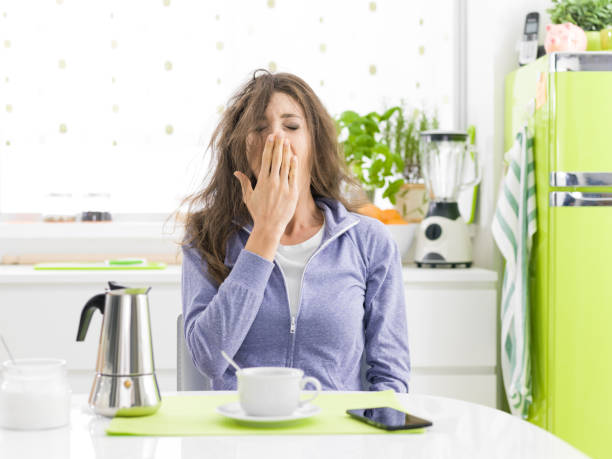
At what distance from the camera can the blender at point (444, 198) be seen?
9.52 ft

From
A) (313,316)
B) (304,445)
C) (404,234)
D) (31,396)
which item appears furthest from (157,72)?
(304,445)

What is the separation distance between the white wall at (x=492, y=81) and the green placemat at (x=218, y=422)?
5.80 ft

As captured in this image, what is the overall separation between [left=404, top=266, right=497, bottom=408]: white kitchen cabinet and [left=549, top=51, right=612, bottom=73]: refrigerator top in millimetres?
706

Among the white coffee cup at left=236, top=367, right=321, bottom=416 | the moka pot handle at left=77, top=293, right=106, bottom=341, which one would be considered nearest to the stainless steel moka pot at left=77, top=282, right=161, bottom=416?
the moka pot handle at left=77, top=293, right=106, bottom=341

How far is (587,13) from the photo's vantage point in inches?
107

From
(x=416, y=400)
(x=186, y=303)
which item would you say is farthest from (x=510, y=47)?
(x=416, y=400)

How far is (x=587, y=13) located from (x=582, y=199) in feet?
2.12

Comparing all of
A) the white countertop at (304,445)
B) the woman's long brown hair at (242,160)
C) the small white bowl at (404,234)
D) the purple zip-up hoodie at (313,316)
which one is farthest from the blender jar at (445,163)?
the white countertop at (304,445)

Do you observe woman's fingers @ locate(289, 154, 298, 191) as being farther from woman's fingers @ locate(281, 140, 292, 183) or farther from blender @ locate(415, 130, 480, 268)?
blender @ locate(415, 130, 480, 268)

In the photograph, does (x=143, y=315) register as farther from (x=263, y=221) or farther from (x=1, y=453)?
(x=263, y=221)

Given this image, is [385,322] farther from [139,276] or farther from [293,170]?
[139,276]

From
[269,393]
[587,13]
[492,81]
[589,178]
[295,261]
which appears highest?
[587,13]

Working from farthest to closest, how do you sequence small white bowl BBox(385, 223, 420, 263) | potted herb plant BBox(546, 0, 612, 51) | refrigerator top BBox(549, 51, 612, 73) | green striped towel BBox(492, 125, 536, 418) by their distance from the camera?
1. small white bowl BBox(385, 223, 420, 263)
2. potted herb plant BBox(546, 0, 612, 51)
3. green striped towel BBox(492, 125, 536, 418)
4. refrigerator top BBox(549, 51, 612, 73)

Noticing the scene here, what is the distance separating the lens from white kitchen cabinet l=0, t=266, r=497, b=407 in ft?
8.89
